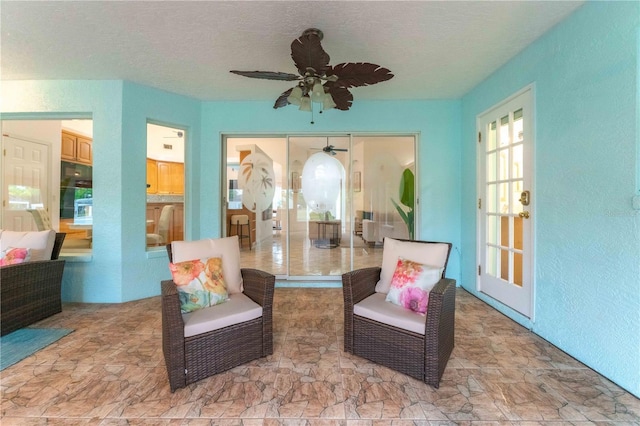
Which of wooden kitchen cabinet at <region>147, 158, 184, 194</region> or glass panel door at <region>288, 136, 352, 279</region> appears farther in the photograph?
glass panel door at <region>288, 136, 352, 279</region>

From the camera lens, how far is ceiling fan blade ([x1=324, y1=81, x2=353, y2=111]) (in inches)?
85.3

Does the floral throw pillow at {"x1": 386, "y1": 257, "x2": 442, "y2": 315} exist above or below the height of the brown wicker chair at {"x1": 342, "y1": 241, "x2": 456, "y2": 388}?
above

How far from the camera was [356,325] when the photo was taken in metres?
2.02

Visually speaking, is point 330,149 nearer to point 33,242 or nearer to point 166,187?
point 166,187

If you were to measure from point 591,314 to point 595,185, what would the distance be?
3.03 ft

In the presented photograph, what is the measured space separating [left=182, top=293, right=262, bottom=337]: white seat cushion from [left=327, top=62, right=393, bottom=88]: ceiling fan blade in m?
1.87

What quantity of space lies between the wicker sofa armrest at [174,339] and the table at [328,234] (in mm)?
2718

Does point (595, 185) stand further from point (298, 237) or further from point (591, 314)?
point (298, 237)

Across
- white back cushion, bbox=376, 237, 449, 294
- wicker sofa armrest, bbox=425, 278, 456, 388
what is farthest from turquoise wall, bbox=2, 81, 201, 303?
wicker sofa armrest, bbox=425, 278, 456, 388

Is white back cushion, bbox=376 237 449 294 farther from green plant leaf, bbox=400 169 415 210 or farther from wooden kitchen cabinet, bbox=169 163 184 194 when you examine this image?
wooden kitchen cabinet, bbox=169 163 184 194

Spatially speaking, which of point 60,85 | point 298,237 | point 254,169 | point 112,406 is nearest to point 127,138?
point 60,85

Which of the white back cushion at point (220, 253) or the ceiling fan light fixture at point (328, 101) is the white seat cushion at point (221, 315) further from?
the ceiling fan light fixture at point (328, 101)

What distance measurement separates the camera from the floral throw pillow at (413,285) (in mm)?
1890

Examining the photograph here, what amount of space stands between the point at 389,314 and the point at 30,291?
3.37m
